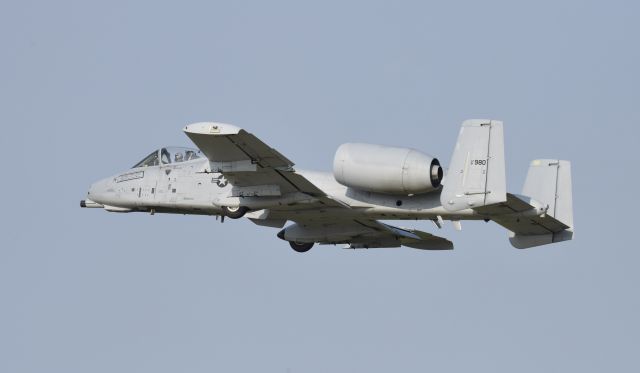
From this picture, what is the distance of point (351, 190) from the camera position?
144ft

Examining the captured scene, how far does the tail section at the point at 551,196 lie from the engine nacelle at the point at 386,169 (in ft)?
13.5

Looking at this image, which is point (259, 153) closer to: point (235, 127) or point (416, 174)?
point (235, 127)

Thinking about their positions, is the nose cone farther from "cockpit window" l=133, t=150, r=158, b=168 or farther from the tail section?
the tail section

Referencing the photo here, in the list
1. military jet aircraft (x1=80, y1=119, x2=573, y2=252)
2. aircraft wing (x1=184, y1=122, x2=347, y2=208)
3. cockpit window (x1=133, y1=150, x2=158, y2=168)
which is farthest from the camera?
Result: cockpit window (x1=133, y1=150, x2=158, y2=168)

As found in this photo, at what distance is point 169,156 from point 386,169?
8392 mm

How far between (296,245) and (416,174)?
28.3 ft

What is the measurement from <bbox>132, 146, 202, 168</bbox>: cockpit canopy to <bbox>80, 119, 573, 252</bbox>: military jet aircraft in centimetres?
3

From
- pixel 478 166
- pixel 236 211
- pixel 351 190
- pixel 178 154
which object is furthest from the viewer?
pixel 178 154

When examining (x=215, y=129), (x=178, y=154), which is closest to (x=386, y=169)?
(x=215, y=129)

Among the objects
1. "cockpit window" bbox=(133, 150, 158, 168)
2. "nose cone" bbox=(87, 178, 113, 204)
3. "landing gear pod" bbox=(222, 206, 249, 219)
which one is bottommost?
"landing gear pod" bbox=(222, 206, 249, 219)

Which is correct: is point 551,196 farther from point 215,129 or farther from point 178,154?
point 178,154

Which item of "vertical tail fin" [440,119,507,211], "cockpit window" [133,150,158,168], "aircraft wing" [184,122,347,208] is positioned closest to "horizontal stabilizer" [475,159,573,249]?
"vertical tail fin" [440,119,507,211]

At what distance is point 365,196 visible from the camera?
43531mm

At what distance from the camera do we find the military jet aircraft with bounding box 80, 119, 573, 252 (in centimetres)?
3997
